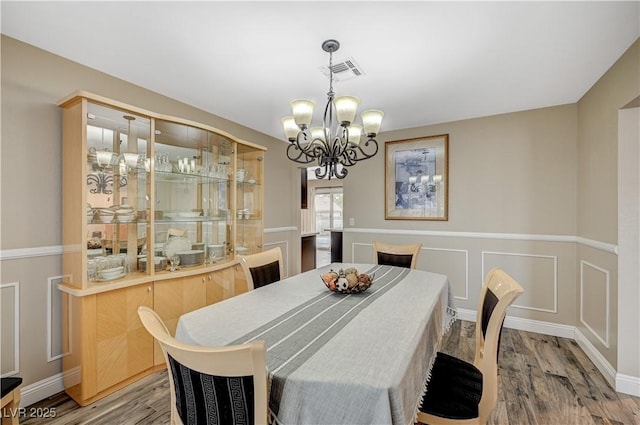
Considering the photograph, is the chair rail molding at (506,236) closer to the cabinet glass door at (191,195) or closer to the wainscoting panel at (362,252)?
the wainscoting panel at (362,252)

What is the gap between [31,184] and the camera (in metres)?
2.09

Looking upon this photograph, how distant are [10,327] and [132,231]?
93 cm

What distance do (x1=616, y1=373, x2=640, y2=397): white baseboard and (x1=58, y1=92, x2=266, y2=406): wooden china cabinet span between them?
3.36 meters

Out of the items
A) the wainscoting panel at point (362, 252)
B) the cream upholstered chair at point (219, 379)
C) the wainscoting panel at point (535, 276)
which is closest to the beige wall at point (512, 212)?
the wainscoting panel at point (535, 276)

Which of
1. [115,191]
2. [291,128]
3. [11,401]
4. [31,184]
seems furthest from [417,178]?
[11,401]

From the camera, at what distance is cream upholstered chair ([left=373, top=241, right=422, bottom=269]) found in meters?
2.93

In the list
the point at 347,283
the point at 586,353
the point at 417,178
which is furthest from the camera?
the point at 417,178

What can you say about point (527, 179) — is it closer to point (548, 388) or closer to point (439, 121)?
point (439, 121)

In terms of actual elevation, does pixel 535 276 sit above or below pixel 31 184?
below

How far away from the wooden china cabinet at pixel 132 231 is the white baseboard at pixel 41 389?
71mm

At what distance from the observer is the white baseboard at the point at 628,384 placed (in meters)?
2.18

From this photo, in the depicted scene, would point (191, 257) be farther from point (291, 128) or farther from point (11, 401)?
point (291, 128)

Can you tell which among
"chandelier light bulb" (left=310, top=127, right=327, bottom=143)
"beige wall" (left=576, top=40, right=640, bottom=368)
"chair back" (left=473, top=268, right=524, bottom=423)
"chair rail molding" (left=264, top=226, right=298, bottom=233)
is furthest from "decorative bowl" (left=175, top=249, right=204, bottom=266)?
"beige wall" (left=576, top=40, right=640, bottom=368)

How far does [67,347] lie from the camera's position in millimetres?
2172
